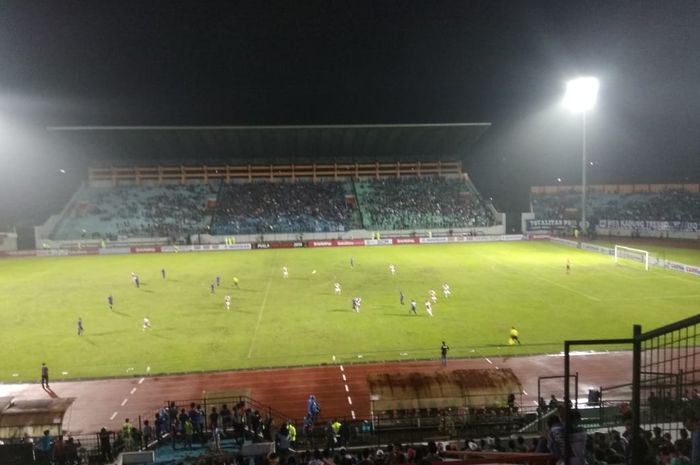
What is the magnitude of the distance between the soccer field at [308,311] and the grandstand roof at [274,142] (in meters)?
25.6

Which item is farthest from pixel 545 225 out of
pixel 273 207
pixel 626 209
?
pixel 273 207

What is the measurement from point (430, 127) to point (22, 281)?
50.8 m

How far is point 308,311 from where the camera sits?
96.3ft

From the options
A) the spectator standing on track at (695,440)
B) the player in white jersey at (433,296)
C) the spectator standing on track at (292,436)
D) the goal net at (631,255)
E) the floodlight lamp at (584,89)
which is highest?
the floodlight lamp at (584,89)

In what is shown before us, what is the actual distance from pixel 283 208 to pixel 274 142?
933cm

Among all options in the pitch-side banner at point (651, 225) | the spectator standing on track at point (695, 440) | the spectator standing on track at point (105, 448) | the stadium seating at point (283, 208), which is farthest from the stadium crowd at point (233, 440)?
the pitch-side banner at point (651, 225)

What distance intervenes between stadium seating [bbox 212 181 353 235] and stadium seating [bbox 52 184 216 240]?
312 cm

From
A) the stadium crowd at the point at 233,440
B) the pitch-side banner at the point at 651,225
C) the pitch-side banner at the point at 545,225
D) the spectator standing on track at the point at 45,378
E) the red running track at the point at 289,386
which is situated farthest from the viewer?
the pitch-side banner at the point at 545,225

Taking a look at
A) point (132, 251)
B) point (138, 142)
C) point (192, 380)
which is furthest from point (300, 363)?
point (138, 142)

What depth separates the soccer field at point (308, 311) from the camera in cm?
2202

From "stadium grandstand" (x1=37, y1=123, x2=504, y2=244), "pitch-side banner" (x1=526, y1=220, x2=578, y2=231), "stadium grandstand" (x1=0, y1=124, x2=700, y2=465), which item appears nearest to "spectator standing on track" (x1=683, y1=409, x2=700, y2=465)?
"stadium grandstand" (x1=0, y1=124, x2=700, y2=465)

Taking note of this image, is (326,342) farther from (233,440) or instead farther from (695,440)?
(695,440)

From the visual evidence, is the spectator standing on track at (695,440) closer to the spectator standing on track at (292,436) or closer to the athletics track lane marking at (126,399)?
the spectator standing on track at (292,436)

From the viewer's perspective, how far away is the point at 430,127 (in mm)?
71188
